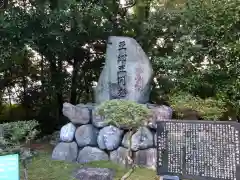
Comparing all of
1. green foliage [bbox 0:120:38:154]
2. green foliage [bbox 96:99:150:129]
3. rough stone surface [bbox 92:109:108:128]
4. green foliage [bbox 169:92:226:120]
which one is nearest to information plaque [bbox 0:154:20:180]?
green foliage [bbox 0:120:38:154]

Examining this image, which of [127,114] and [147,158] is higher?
[127,114]

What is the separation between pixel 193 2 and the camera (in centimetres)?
853

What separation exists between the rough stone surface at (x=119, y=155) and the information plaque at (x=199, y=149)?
6.16ft

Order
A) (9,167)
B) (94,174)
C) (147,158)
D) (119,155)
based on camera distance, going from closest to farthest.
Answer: (9,167), (94,174), (147,158), (119,155)

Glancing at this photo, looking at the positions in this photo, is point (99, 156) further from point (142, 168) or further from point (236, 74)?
point (236, 74)

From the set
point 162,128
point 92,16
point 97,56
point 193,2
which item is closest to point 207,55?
point 193,2

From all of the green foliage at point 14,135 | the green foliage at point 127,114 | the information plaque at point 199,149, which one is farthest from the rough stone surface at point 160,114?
the green foliage at point 14,135

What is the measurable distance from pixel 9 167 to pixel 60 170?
2.52 metres

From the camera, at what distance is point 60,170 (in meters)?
6.61

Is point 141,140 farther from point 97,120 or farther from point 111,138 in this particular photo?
point 97,120

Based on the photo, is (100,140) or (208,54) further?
(208,54)

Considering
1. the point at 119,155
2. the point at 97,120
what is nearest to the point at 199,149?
the point at 119,155

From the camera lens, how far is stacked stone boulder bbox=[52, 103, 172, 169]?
6.76m

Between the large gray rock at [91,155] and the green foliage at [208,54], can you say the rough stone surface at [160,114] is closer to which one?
the large gray rock at [91,155]
